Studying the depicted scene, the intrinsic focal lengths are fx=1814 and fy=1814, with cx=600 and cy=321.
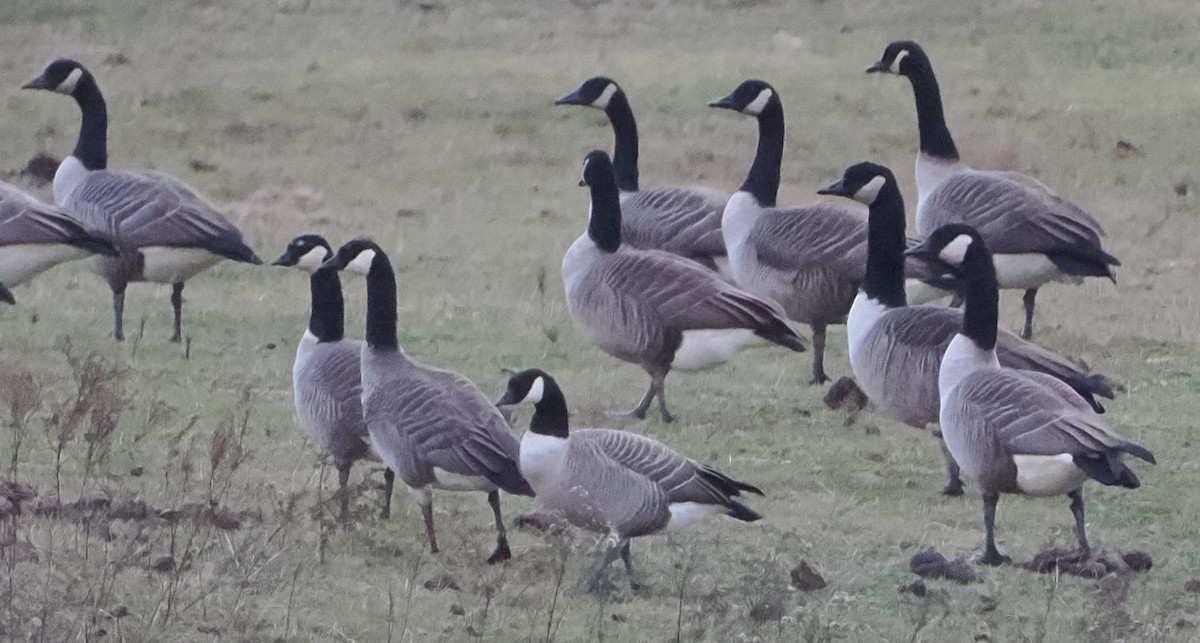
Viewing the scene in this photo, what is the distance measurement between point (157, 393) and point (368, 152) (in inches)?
367

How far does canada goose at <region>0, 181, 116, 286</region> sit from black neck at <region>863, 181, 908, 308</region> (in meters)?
4.77

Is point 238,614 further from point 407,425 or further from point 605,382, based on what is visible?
point 605,382

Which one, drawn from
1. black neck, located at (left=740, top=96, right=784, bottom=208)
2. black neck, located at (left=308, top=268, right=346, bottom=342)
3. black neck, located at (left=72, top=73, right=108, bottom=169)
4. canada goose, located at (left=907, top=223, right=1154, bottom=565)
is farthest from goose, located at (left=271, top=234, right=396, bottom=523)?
black neck, located at (left=72, top=73, right=108, bottom=169)

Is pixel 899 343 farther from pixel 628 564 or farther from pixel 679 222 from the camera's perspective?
pixel 679 222

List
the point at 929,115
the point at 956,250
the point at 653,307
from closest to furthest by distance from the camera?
the point at 956,250 → the point at 653,307 → the point at 929,115

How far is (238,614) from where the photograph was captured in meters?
6.09

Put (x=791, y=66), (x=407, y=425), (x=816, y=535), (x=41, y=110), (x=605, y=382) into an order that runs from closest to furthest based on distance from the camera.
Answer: (x=407, y=425) → (x=816, y=535) → (x=605, y=382) → (x=41, y=110) → (x=791, y=66)

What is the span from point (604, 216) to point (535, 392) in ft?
11.6

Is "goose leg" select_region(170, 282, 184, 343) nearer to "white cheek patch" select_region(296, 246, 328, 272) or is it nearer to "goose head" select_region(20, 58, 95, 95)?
"goose head" select_region(20, 58, 95, 95)

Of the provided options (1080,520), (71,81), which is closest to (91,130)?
(71,81)

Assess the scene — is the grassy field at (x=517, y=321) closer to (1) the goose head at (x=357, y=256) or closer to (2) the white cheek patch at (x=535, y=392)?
(2) the white cheek patch at (x=535, y=392)

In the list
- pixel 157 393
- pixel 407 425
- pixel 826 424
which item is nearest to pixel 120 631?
pixel 407 425

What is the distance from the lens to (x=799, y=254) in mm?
11258

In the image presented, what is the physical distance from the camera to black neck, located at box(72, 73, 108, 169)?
42.7 ft
